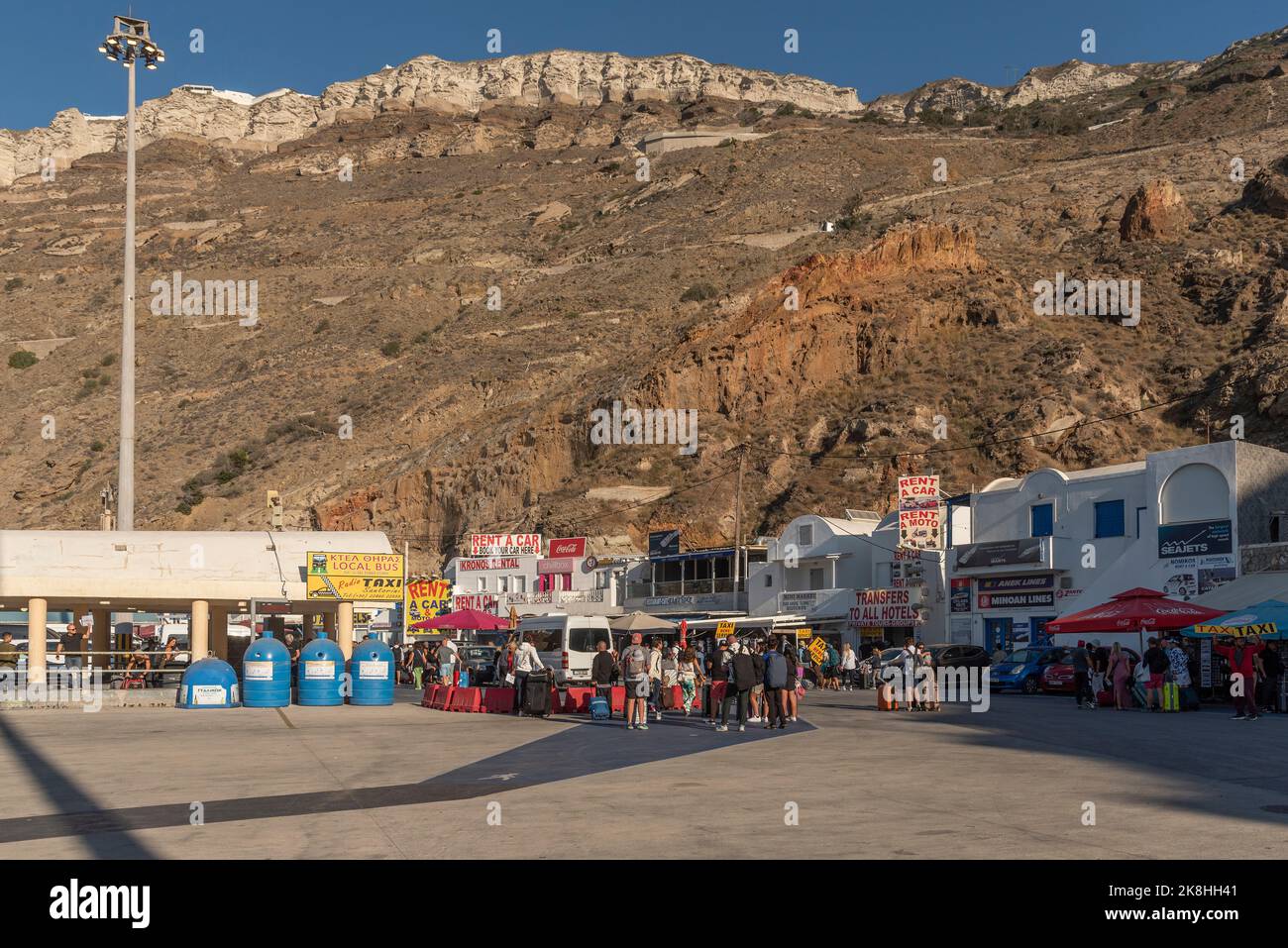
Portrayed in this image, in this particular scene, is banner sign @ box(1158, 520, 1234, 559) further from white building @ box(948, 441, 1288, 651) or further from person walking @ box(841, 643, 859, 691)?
person walking @ box(841, 643, 859, 691)

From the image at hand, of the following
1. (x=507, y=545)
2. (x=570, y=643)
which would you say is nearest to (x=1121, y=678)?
(x=570, y=643)

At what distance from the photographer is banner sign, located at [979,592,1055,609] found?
45219 millimetres

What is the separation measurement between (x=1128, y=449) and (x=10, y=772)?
59350 millimetres

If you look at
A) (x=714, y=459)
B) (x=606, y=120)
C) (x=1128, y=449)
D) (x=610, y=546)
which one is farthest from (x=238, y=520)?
(x=606, y=120)

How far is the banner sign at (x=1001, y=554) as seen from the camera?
4534 cm

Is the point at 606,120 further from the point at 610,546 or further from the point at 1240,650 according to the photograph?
the point at 1240,650

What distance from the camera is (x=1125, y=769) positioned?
1631cm

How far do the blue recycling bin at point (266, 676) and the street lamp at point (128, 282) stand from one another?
239 inches

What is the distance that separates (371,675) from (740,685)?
12.1m

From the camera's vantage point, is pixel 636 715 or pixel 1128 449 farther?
pixel 1128 449

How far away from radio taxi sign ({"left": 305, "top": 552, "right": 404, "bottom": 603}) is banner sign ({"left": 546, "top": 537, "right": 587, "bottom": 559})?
32.8 meters

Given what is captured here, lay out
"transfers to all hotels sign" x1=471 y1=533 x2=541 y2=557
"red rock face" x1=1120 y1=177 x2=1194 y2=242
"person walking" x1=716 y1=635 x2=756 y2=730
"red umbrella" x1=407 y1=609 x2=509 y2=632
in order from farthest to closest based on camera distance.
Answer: "red rock face" x1=1120 y1=177 x2=1194 y2=242 → "transfers to all hotels sign" x1=471 y1=533 x2=541 y2=557 → "red umbrella" x1=407 y1=609 x2=509 y2=632 → "person walking" x1=716 y1=635 x2=756 y2=730

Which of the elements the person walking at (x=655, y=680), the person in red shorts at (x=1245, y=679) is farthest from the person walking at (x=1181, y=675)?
the person walking at (x=655, y=680)
